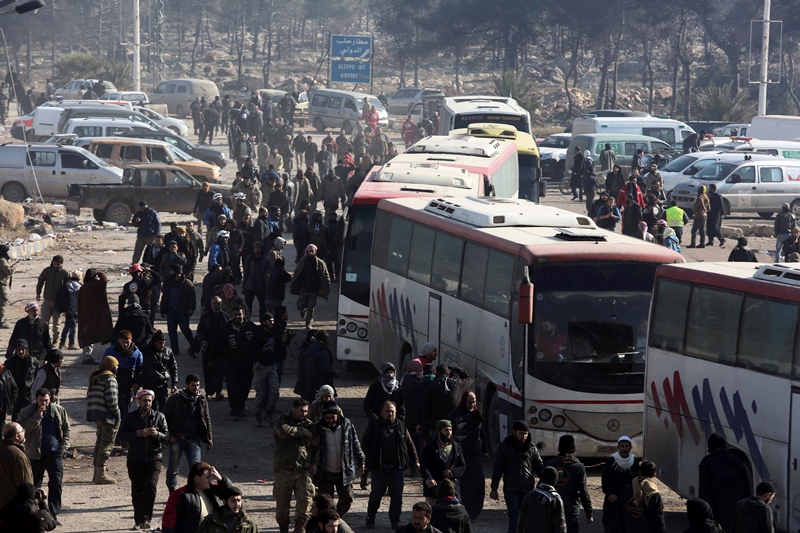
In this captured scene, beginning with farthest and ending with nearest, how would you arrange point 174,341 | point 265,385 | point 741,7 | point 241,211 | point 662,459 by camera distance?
1. point 741,7
2. point 241,211
3. point 174,341
4. point 265,385
5. point 662,459

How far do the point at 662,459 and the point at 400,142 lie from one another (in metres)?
48.3

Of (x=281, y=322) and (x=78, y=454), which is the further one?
(x=281, y=322)

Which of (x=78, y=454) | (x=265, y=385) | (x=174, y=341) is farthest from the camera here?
(x=174, y=341)

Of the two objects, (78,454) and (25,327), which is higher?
(25,327)

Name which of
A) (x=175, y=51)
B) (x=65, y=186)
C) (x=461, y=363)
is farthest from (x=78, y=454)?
(x=175, y=51)

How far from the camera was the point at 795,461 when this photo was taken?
9.98 meters

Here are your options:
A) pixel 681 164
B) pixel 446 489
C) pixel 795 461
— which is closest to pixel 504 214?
pixel 795 461

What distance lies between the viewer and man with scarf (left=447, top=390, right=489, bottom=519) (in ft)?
35.9

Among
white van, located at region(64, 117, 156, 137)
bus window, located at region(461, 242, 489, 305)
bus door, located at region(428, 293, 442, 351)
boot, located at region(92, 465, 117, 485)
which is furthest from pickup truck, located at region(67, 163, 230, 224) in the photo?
boot, located at region(92, 465, 117, 485)

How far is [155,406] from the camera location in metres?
11.9

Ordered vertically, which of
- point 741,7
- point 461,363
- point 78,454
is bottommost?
point 78,454

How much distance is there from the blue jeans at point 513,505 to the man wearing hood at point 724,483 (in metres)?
1.55

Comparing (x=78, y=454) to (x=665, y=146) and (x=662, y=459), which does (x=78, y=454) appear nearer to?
(x=662, y=459)

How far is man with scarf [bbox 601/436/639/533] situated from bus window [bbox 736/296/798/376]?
1411 millimetres
